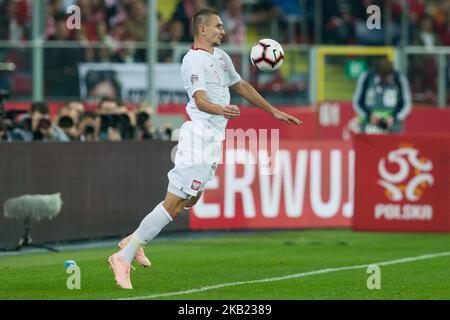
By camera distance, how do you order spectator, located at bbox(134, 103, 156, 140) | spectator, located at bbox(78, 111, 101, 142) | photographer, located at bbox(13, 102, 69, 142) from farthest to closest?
spectator, located at bbox(134, 103, 156, 140) < spectator, located at bbox(78, 111, 101, 142) < photographer, located at bbox(13, 102, 69, 142)

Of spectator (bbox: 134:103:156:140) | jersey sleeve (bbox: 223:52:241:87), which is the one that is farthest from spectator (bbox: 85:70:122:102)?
jersey sleeve (bbox: 223:52:241:87)

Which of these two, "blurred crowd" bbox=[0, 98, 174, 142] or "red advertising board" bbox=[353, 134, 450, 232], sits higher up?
"blurred crowd" bbox=[0, 98, 174, 142]

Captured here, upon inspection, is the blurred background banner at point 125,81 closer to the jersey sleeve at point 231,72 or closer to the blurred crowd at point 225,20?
the blurred crowd at point 225,20

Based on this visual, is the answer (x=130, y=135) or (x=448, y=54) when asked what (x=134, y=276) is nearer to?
(x=130, y=135)

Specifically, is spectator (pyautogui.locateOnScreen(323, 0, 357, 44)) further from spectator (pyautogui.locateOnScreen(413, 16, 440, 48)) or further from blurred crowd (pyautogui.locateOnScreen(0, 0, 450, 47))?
spectator (pyautogui.locateOnScreen(413, 16, 440, 48))

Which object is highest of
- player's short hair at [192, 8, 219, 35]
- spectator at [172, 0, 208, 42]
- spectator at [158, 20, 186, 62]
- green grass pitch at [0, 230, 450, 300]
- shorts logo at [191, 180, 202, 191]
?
spectator at [172, 0, 208, 42]

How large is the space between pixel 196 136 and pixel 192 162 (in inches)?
9.1

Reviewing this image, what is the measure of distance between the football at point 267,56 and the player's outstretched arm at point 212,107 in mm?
1069

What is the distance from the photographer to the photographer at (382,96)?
24.2m

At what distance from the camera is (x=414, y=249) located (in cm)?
1747

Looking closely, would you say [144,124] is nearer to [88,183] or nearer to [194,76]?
[88,183]

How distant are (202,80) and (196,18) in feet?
2.10

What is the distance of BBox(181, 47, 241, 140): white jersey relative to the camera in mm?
12852

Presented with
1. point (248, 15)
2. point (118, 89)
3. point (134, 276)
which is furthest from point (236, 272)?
point (248, 15)
